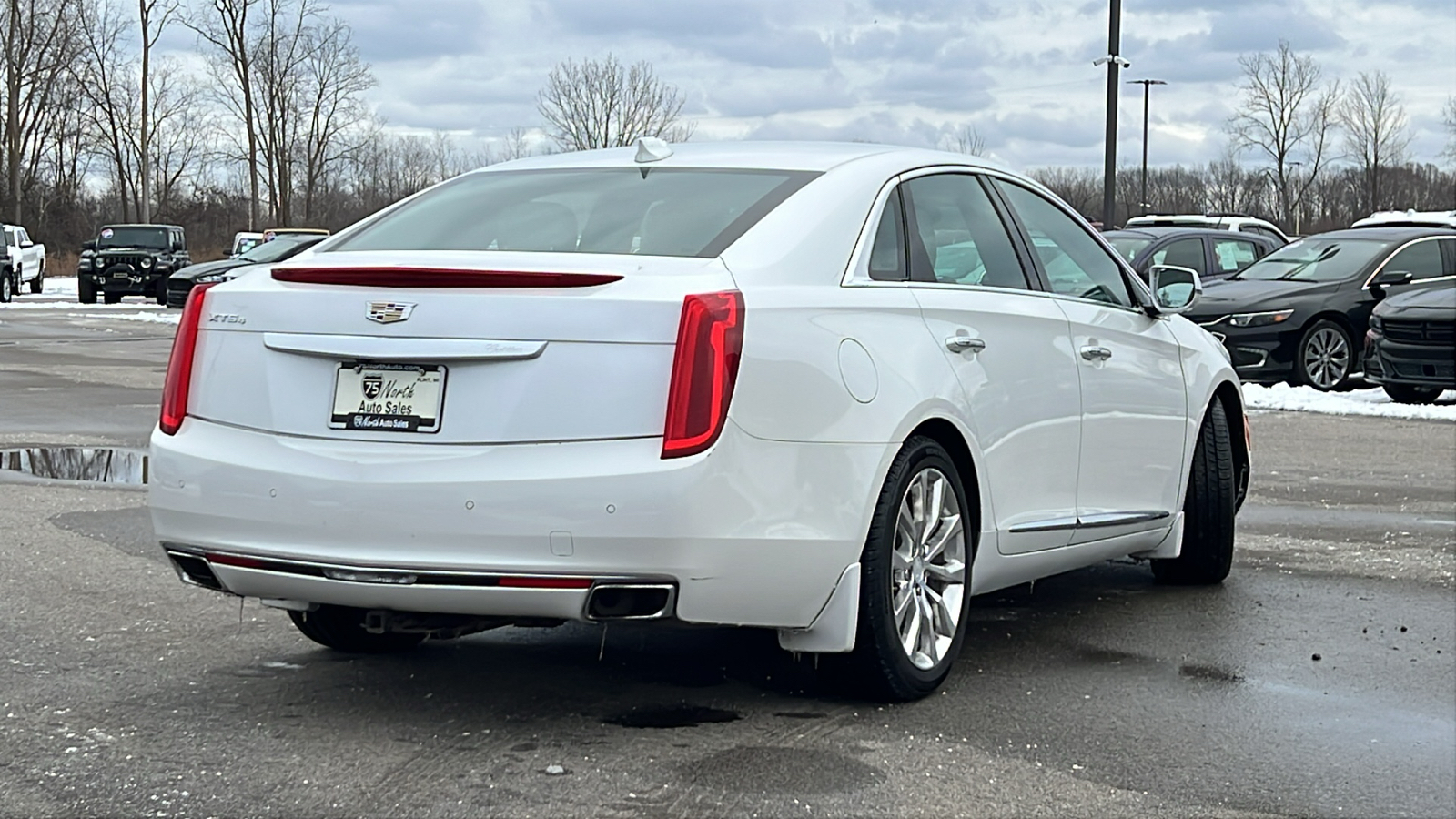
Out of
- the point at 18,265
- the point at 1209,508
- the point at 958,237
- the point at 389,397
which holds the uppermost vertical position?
the point at 958,237

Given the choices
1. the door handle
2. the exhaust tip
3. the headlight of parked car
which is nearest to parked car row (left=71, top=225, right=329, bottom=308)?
the headlight of parked car

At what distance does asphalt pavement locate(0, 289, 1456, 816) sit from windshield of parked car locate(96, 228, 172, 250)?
35039mm

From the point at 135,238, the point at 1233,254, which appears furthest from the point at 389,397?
the point at 135,238

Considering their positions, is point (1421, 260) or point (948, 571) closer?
point (948, 571)

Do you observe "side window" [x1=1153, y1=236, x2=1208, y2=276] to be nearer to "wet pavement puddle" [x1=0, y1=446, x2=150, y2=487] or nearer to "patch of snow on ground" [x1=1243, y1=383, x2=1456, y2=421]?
"patch of snow on ground" [x1=1243, y1=383, x2=1456, y2=421]

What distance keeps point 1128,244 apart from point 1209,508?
13.2 m

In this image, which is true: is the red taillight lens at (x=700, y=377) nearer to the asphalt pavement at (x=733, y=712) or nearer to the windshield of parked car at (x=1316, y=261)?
the asphalt pavement at (x=733, y=712)

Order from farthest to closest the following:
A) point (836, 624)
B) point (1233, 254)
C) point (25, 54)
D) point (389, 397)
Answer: point (25, 54), point (1233, 254), point (836, 624), point (389, 397)

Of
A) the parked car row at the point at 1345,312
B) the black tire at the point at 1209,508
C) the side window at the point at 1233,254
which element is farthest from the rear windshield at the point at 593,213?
the side window at the point at 1233,254

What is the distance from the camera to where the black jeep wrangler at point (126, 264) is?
39812 millimetres

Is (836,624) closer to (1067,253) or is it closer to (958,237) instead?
(958,237)

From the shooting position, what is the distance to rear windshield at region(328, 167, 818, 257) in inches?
190

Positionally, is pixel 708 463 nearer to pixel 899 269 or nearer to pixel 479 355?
pixel 479 355

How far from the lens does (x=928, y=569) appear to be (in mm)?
5086
